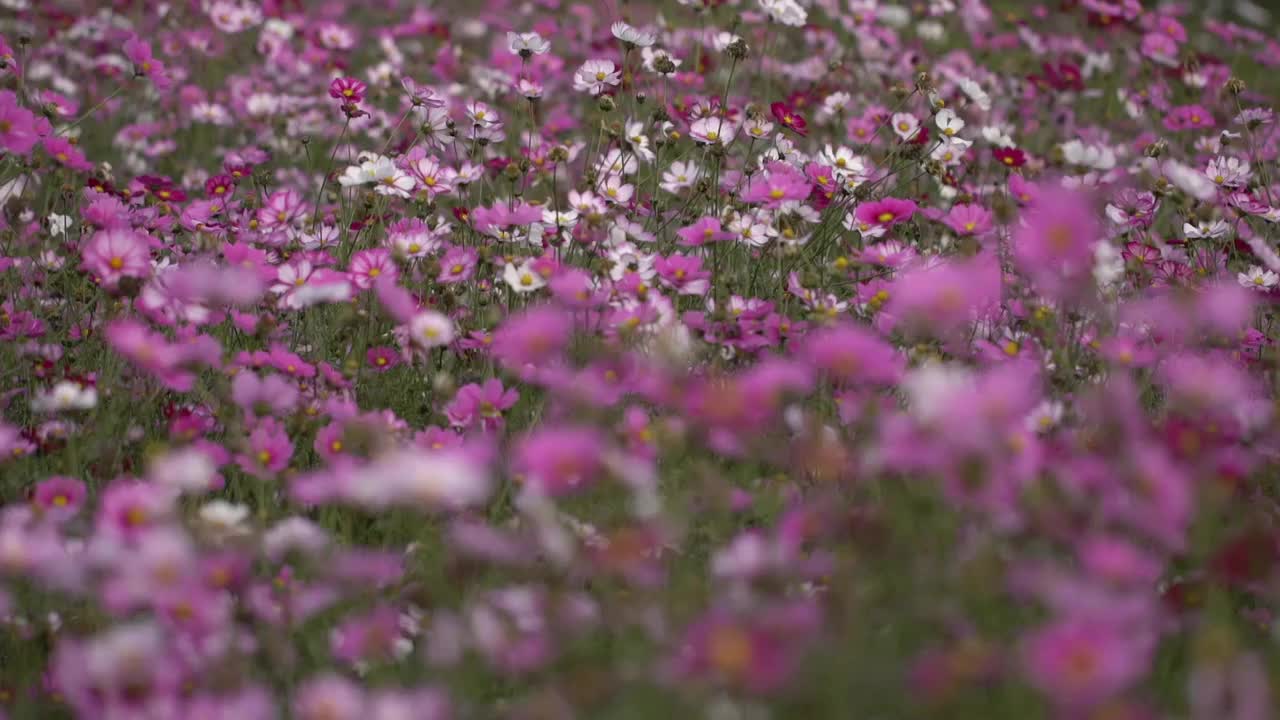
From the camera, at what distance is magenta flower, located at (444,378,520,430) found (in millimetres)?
1993

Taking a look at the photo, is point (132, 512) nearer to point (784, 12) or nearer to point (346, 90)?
point (346, 90)

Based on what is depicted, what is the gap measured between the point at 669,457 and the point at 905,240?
1282mm

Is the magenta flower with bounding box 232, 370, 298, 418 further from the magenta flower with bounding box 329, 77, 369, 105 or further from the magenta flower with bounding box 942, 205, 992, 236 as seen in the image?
the magenta flower with bounding box 942, 205, 992, 236

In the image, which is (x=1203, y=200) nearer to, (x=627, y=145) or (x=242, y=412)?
(x=627, y=145)

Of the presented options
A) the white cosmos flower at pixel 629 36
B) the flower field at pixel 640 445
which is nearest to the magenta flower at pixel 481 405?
the flower field at pixel 640 445

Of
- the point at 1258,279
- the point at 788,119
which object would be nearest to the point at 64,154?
the point at 788,119

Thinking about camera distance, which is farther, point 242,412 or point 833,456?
point 242,412

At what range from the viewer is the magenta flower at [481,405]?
6.54 feet

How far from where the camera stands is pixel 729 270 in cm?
273

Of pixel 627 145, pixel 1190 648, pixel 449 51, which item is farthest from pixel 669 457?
pixel 449 51

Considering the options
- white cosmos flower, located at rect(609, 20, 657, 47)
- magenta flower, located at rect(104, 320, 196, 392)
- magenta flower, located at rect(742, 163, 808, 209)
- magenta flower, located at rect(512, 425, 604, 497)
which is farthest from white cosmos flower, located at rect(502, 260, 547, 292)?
white cosmos flower, located at rect(609, 20, 657, 47)

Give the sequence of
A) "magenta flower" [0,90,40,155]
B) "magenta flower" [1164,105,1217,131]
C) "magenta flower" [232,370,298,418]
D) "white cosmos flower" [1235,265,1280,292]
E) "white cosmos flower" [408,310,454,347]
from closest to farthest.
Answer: "magenta flower" [232,370,298,418]
"white cosmos flower" [408,310,454,347]
"magenta flower" [0,90,40,155]
"white cosmos flower" [1235,265,1280,292]
"magenta flower" [1164,105,1217,131]

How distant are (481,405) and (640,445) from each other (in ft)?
1.75

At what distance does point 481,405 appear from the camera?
1995 millimetres
